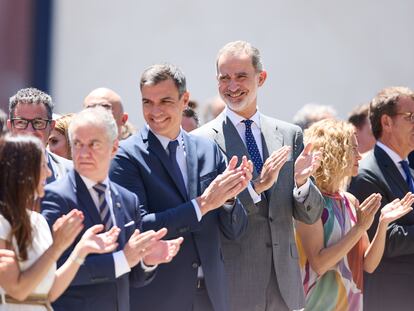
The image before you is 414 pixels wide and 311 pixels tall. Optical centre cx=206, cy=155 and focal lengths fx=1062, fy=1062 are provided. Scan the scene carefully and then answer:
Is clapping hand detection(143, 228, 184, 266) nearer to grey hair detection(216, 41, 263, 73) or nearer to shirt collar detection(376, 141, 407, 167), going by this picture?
grey hair detection(216, 41, 263, 73)

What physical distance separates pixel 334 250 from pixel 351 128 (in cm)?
73

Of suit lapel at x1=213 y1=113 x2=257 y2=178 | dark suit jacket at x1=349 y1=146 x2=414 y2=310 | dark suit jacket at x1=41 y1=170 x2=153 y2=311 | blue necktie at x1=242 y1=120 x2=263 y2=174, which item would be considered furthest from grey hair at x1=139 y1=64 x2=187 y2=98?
dark suit jacket at x1=349 y1=146 x2=414 y2=310

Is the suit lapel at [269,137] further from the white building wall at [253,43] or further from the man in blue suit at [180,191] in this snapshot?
the white building wall at [253,43]

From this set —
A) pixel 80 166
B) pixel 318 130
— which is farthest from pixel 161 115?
pixel 318 130

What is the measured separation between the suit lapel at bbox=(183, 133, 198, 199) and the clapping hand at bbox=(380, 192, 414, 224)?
1.27m

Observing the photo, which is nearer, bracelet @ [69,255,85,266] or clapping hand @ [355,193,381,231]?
bracelet @ [69,255,85,266]

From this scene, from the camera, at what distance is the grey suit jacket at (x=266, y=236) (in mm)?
5051

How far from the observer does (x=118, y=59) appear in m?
8.86

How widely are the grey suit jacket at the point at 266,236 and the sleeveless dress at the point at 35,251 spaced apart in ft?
4.52

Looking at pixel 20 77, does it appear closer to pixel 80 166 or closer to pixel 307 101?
pixel 307 101

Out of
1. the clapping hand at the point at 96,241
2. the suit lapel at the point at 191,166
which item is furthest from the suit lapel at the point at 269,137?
the clapping hand at the point at 96,241

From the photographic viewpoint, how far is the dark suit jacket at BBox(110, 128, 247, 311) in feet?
15.0

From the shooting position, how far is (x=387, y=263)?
5992mm

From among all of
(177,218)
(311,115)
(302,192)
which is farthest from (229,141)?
(311,115)
